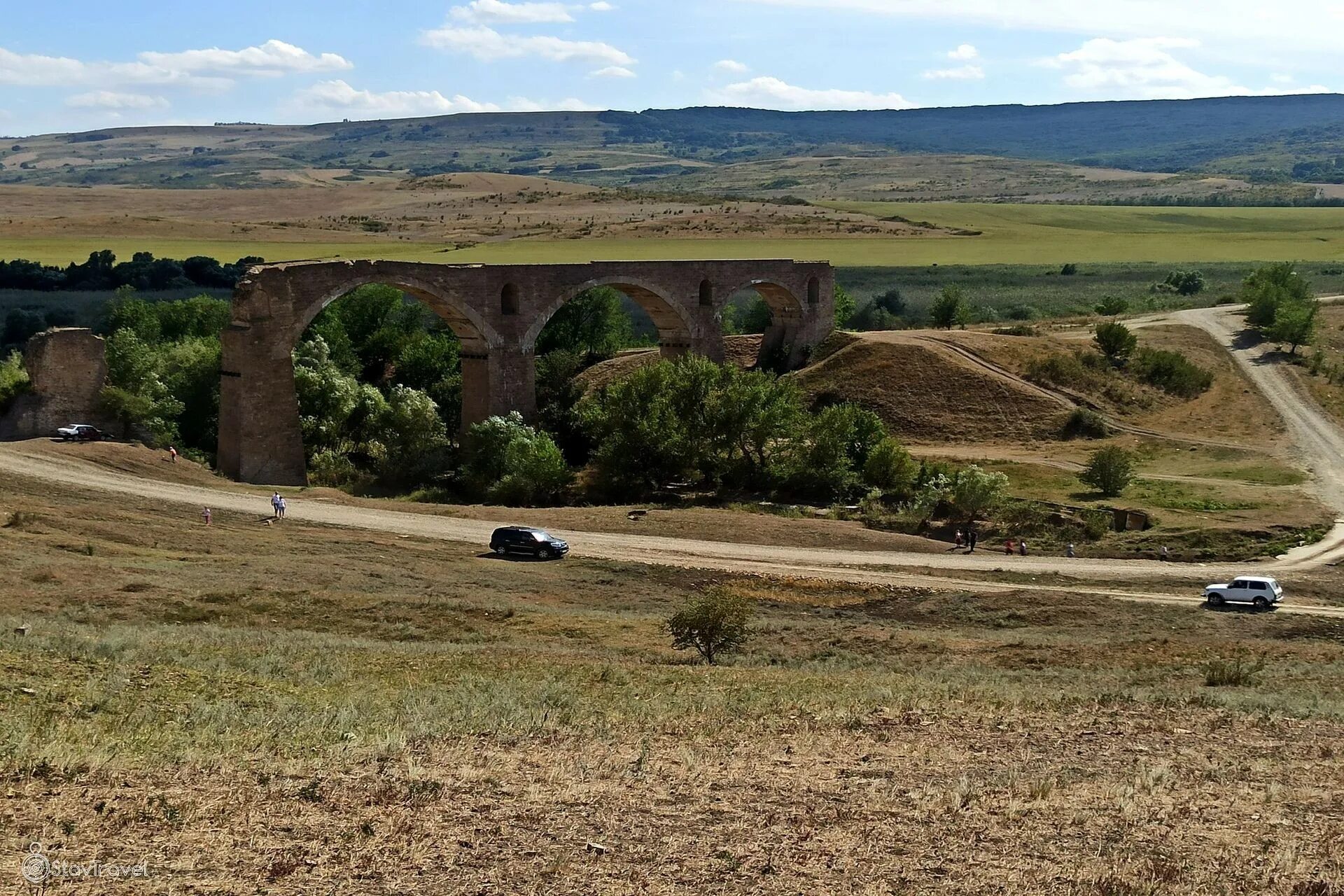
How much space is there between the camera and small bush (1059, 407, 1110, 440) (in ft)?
176

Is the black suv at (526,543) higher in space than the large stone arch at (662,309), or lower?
lower

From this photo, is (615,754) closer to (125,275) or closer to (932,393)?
(932,393)

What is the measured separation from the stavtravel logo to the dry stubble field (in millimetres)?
129

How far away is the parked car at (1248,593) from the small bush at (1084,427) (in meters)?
21.0

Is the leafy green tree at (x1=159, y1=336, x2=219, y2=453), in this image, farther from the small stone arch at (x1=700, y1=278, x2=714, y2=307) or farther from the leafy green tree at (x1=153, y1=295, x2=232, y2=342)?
the small stone arch at (x1=700, y1=278, x2=714, y2=307)

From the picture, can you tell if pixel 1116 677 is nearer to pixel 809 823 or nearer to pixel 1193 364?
Result: pixel 809 823

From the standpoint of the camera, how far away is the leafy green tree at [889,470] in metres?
45.6

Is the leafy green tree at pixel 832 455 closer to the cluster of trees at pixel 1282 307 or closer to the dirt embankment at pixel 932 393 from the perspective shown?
the dirt embankment at pixel 932 393

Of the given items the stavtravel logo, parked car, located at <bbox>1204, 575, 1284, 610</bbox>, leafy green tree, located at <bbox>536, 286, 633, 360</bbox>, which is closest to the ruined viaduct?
leafy green tree, located at <bbox>536, 286, 633, 360</bbox>

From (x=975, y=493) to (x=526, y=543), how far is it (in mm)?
14016

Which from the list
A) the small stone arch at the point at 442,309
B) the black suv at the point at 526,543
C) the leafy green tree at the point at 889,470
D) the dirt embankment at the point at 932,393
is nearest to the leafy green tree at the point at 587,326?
the dirt embankment at the point at 932,393

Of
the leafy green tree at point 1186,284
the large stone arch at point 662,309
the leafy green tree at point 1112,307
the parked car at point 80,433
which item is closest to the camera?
the parked car at point 80,433

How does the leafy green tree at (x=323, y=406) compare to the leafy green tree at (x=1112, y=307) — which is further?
the leafy green tree at (x=1112, y=307)

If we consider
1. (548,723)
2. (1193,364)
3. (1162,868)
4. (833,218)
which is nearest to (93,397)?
(548,723)
